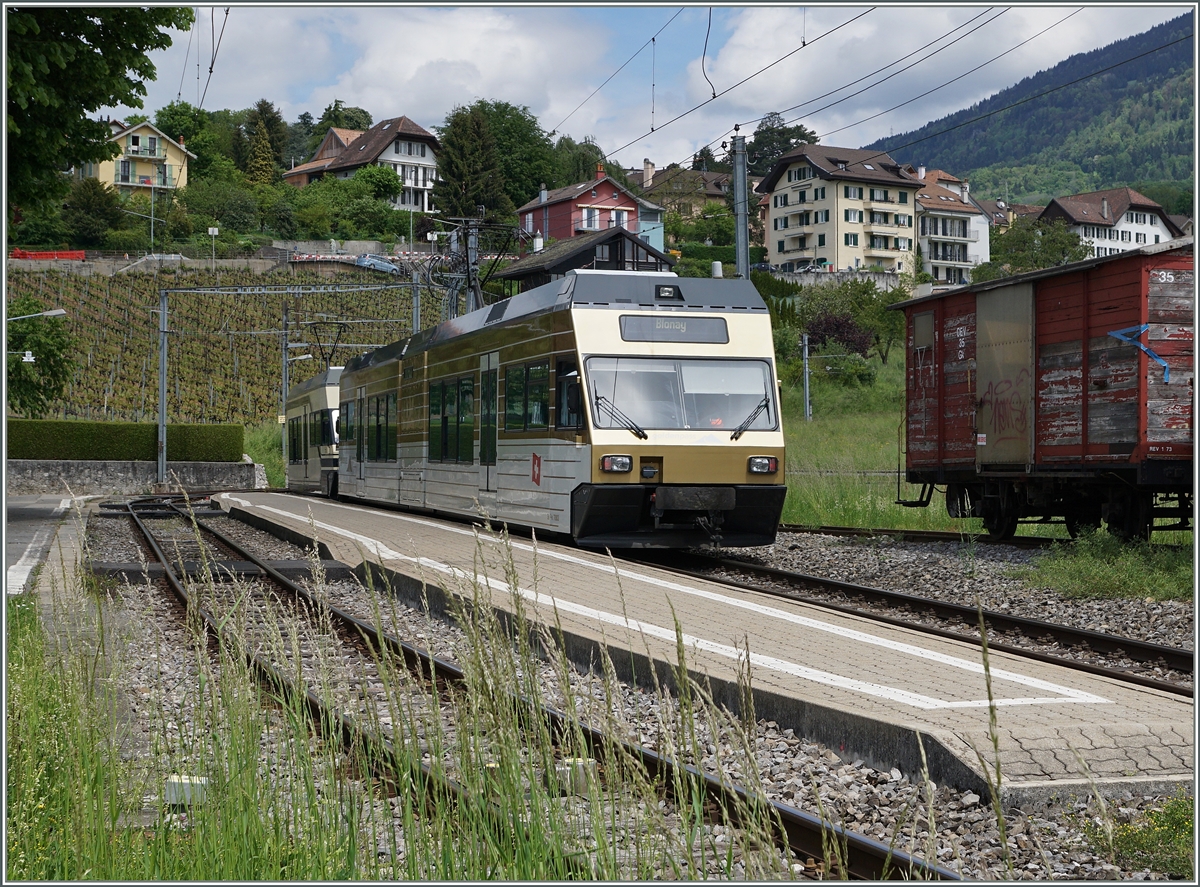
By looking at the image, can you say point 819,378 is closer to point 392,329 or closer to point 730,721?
point 392,329

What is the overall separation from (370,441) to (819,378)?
4415 cm

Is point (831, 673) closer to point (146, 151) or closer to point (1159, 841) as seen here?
point (1159, 841)

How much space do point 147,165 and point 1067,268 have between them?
428ft

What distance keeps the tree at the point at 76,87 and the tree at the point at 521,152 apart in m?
66.6

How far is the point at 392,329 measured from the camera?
69.1 m

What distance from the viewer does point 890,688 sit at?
269 inches

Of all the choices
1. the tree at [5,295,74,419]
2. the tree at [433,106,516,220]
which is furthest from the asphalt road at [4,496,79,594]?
the tree at [433,106,516,220]

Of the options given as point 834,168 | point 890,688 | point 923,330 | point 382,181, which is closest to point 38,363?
point 923,330

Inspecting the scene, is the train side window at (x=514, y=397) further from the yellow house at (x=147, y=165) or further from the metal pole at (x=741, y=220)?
the yellow house at (x=147, y=165)

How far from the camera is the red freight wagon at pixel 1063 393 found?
554 inches

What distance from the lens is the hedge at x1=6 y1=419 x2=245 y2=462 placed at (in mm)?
47094

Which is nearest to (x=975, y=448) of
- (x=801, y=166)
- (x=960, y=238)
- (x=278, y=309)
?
(x=278, y=309)

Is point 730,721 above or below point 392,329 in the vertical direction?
below

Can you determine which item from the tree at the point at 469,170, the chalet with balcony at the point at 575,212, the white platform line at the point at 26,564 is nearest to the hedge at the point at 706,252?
the chalet with balcony at the point at 575,212
